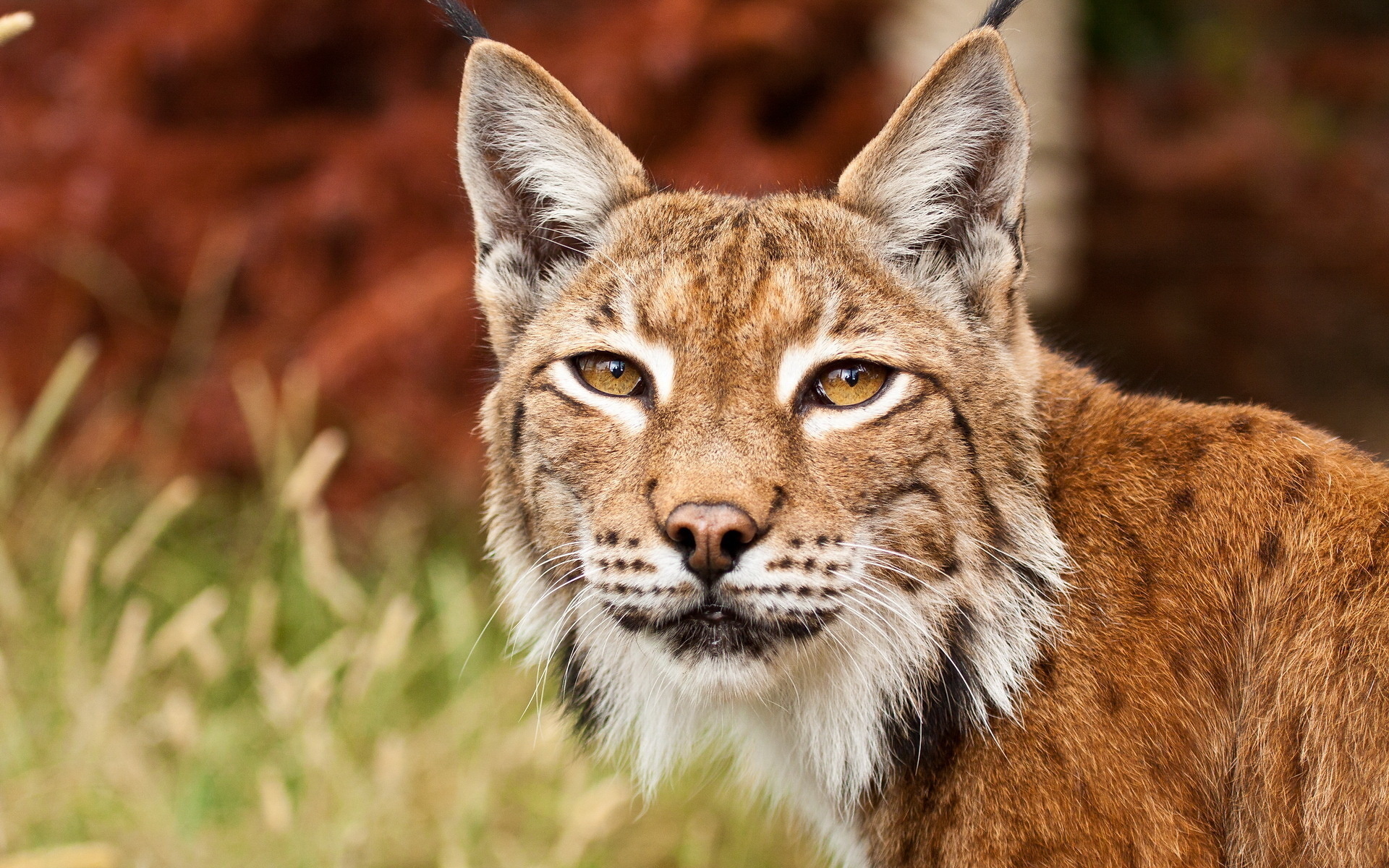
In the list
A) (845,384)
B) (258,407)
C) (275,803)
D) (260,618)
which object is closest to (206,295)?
(258,407)

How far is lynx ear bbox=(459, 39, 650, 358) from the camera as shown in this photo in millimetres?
3592

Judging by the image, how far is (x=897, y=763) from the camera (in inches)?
130

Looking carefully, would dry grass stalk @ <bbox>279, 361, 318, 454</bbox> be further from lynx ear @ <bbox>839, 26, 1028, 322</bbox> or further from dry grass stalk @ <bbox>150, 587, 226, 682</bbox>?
lynx ear @ <bbox>839, 26, 1028, 322</bbox>

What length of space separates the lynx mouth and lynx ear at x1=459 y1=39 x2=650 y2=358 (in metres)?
1.16

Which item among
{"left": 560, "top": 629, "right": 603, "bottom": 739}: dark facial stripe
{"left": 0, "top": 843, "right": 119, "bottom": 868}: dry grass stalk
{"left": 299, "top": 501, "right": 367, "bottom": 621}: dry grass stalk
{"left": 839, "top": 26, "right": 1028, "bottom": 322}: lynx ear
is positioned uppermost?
{"left": 839, "top": 26, "right": 1028, "bottom": 322}: lynx ear

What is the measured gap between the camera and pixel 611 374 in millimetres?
3422

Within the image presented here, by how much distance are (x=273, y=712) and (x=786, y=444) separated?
2837 millimetres

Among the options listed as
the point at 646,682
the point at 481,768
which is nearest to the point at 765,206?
the point at 646,682

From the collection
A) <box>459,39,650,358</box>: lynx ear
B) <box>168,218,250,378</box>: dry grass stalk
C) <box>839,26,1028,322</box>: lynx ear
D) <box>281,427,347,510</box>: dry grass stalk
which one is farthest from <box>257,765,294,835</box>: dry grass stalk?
<box>168,218,250,378</box>: dry grass stalk

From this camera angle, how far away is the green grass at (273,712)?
4.55 m

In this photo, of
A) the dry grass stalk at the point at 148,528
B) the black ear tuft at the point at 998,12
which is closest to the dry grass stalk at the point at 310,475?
the dry grass stalk at the point at 148,528

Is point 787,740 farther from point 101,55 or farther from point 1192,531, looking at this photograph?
point 101,55

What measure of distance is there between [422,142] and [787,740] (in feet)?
14.7

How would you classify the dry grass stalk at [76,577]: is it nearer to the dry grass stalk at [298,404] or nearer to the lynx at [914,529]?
the dry grass stalk at [298,404]
